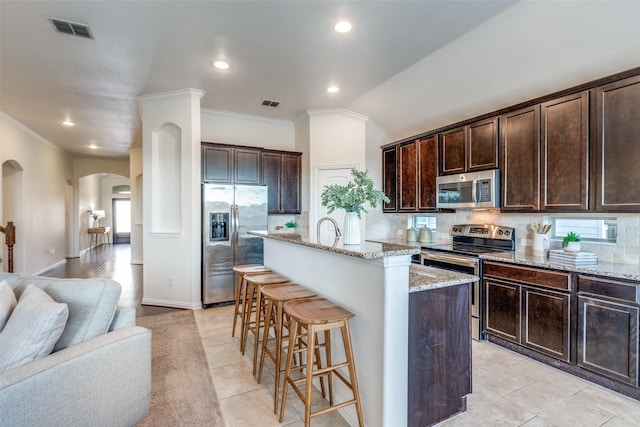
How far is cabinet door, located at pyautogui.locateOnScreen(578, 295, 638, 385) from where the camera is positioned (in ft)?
7.21

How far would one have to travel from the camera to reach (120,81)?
3.93 m

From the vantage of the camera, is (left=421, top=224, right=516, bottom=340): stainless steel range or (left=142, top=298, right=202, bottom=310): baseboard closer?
(left=421, top=224, right=516, bottom=340): stainless steel range

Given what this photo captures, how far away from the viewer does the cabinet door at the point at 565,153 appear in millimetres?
2645

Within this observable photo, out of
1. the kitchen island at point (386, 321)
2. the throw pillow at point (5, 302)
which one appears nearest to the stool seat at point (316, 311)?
the kitchen island at point (386, 321)

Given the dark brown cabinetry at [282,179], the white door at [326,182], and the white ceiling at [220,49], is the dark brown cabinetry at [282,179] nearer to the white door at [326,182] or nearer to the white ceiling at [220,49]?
the white door at [326,182]

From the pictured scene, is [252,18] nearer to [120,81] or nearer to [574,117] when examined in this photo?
[120,81]

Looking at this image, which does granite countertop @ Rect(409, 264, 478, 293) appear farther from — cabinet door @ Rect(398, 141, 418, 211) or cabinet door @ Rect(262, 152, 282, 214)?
cabinet door @ Rect(262, 152, 282, 214)

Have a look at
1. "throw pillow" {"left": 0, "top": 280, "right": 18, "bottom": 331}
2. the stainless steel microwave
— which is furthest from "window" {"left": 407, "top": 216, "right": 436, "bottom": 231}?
"throw pillow" {"left": 0, "top": 280, "right": 18, "bottom": 331}

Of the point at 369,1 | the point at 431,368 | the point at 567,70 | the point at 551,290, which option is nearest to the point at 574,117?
the point at 567,70

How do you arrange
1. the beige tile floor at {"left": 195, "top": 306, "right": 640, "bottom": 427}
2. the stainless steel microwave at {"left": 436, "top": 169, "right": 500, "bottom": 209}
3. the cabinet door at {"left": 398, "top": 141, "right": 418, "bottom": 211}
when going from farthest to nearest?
the cabinet door at {"left": 398, "top": 141, "right": 418, "bottom": 211} → the stainless steel microwave at {"left": 436, "top": 169, "right": 500, "bottom": 209} → the beige tile floor at {"left": 195, "top": 306, "right": 640, "bottom": 427}

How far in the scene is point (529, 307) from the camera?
2777mm

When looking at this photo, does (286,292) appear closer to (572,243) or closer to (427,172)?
(572,243)

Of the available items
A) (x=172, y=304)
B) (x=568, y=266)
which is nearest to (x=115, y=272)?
(x=172, y=304)

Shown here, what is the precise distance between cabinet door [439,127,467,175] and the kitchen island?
2108 mm
